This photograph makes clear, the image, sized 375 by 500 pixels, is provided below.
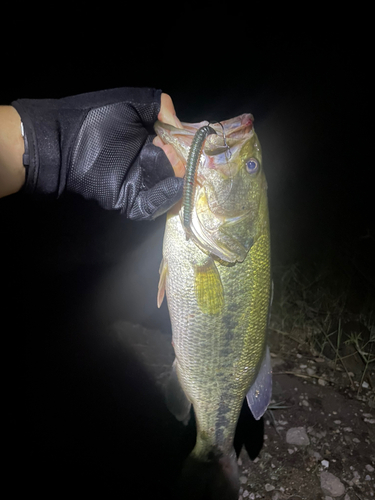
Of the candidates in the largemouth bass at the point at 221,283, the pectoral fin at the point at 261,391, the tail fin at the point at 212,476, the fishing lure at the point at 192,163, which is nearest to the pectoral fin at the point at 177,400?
the largemouth bass at the point at 221,283

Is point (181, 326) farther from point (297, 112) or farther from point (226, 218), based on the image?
point (297, 112)

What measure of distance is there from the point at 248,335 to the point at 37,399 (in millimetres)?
1783

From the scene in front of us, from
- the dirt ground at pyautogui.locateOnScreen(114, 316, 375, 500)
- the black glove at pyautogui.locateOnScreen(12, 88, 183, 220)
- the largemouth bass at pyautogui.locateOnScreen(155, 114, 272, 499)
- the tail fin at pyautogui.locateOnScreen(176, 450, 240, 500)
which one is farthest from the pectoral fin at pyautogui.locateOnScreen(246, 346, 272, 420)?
the black glove at pyautogui.locateOnScreen(12, 88, 183, 220)

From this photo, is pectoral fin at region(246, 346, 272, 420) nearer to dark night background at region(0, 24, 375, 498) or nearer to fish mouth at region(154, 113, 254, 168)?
dark night background at region(0, 24, 375, 498)

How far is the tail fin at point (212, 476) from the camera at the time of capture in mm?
1886

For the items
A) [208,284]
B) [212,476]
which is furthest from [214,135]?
[212,476]

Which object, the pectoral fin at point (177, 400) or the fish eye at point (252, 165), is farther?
the pectoral fin at point (177, 400)

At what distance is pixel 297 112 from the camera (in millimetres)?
5852

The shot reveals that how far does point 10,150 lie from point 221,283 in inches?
45.0

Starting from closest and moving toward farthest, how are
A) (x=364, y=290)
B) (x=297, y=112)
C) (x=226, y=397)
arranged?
1. (x=226, y=397)
2. (x=364, y=290)
3. (x=297, y=112)

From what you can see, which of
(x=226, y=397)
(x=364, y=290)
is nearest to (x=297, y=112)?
(x=364, y=290)

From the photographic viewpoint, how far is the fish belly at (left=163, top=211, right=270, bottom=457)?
1657 mm

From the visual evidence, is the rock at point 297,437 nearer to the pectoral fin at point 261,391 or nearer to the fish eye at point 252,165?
the pectoral fin at point 261,391

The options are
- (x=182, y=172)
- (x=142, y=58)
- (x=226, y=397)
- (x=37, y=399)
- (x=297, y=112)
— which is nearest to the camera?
(x=182, y=172)
